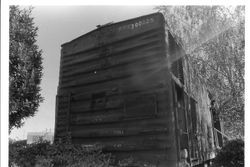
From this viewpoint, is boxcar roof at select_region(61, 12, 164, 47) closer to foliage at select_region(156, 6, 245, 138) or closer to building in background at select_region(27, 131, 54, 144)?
building in background at select_region(27, 131, 54, 144)

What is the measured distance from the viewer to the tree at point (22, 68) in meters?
9.11

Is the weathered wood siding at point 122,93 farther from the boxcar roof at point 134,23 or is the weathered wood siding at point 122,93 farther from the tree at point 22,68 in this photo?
the tree at point 22,68

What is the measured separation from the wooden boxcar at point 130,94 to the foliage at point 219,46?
853 cm

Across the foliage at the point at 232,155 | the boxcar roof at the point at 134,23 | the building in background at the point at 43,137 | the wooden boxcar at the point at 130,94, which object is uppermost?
the boxcar roof at the point at 134,23

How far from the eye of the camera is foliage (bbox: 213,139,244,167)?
25.7 ft

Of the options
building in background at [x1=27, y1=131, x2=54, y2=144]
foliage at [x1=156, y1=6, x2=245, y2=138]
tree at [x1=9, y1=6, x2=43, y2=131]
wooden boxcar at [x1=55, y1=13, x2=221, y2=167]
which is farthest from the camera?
foliage at [x1=156, y1=6, x2=245, y2=138]

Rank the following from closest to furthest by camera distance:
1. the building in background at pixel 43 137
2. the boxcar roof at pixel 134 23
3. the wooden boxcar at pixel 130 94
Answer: the wooden boxcar at pixel 130 94, the boxcar roof at pixel 134 23, the building in background at pixel 43 137

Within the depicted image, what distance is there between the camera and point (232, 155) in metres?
7.97

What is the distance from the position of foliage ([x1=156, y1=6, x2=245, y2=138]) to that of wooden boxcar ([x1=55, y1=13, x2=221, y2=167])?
8.53 metres

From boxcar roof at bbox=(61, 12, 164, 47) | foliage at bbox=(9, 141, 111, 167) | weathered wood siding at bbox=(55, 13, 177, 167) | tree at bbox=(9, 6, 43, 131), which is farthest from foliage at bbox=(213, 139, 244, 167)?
tree at bbox=(9, 6, 43, 131)

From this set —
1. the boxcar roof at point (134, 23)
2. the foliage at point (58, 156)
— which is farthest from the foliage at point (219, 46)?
the foliage at point (58, 156)

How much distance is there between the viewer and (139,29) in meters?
6.48

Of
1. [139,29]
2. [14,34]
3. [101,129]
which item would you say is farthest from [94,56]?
[14,34]

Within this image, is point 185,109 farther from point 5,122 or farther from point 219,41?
point 219,41
